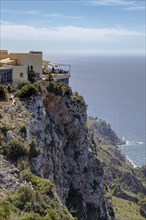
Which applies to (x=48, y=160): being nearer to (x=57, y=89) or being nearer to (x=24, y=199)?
(x=57, y=89)

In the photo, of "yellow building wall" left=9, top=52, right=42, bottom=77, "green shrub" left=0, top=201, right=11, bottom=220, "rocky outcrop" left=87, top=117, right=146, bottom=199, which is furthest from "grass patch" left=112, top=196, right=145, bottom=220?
"green shrub" left=0, top=201, right=11, bottom=220

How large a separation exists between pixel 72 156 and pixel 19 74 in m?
12.8

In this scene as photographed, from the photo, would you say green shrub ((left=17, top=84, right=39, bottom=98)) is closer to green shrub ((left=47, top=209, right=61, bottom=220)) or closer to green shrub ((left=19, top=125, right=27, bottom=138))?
green shrub ((left=19, top=125, right=27, bottom=138))

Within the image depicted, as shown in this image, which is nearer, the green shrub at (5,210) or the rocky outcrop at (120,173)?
the green shrub at (5,210)

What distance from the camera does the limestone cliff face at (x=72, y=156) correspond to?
1727 inches

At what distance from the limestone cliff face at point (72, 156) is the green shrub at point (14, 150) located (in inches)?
412

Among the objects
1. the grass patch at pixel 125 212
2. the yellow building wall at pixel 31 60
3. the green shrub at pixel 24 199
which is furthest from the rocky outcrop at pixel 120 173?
the green shrub at pixel 24 199

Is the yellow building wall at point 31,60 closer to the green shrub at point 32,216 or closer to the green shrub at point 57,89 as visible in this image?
the green shrub at point 57,89

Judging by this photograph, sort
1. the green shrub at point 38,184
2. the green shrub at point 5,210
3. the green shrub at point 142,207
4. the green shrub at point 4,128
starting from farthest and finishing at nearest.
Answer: the green shrub at point 142,207 → the green shrub at point 4,128 → the green shrub at point 38,184 → the green shrub at point 5,210

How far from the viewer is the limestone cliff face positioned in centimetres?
4388

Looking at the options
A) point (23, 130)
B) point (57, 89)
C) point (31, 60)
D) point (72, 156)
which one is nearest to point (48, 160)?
point (23, 130)

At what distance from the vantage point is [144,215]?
97.4 metres

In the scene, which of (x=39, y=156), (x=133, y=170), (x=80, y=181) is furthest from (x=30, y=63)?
(x=133, y=170)

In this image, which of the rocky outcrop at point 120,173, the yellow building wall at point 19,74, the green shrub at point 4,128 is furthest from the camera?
the rocky outcrop at point 120,173
